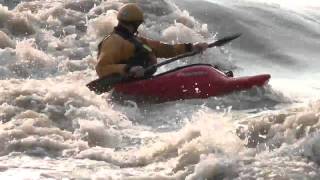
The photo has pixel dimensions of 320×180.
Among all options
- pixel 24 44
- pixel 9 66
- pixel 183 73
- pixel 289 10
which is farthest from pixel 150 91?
pixel 289 10

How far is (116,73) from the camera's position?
830 cm

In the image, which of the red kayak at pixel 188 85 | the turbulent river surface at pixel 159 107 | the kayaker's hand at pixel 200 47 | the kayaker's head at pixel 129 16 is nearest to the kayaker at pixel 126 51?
the kayaker's head at pixel 129 16

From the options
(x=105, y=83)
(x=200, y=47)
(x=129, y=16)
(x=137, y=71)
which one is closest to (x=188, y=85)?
(x=137, y=71)

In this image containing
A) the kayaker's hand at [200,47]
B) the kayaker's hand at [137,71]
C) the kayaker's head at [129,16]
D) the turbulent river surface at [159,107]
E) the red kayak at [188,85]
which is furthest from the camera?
the kayaker's hand at [200,47]

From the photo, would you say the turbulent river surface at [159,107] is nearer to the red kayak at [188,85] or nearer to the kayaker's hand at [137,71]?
the red kayak at [188,85]

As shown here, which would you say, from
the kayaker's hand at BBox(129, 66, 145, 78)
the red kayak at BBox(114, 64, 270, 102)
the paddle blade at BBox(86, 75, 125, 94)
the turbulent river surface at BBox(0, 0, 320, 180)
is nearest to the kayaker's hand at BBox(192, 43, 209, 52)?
the red kayak at BBox(114, 64, 270, 102)

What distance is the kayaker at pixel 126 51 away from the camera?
327 inches

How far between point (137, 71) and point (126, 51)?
447mm

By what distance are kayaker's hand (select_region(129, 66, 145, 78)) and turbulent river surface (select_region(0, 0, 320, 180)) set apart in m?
0.40

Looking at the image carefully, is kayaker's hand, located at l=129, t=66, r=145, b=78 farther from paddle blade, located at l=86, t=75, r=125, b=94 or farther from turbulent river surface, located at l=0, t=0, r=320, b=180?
turbulent river surface, located at l=0, t=0, r=320, b=180

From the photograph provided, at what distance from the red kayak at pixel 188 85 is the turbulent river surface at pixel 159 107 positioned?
124mm

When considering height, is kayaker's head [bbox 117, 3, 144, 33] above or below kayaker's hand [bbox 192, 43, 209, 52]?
above

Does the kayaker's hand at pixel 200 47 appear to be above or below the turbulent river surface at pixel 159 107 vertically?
above

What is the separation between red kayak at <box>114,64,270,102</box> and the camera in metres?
8.37
